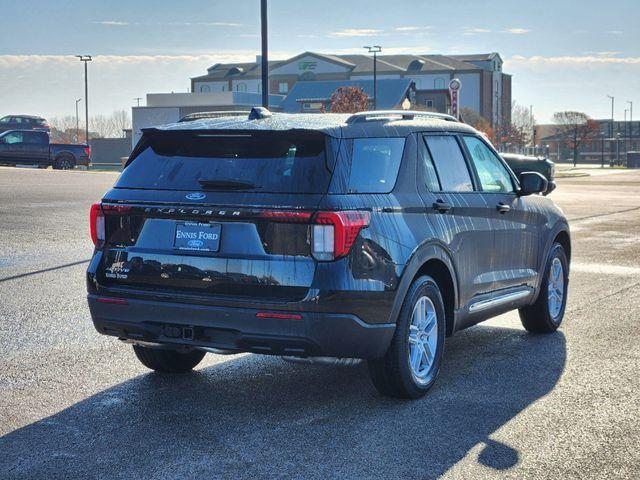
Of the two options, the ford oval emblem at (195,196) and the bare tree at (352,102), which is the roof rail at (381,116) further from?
the bare tree at (352,102)

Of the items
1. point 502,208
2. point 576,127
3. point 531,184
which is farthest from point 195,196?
point 576,127

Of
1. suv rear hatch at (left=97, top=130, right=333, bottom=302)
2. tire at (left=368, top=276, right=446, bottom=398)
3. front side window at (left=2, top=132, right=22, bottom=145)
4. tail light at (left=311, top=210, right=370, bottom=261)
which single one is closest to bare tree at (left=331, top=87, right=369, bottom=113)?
front side window at (left=2, top=132, right=22, bottom=145)

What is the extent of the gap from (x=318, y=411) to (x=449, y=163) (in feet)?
6.71

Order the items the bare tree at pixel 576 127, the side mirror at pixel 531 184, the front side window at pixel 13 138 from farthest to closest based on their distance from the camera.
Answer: the bare tree at pixel 576 127, the front side window at pixel 13 138, the side mirror at pixel 531 184

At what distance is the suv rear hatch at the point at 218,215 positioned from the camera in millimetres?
5625

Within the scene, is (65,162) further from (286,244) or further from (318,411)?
(286,244)

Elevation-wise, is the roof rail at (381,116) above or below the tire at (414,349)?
above

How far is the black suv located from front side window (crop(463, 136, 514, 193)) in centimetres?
82

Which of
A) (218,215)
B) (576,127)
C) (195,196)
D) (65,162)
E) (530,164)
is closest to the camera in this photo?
(218,215)

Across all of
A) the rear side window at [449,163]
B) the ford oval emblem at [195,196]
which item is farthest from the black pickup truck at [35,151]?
the ford oval emblem at [195,196]

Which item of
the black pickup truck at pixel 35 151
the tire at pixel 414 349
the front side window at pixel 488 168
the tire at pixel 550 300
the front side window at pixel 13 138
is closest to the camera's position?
the tire at pixel 414 349

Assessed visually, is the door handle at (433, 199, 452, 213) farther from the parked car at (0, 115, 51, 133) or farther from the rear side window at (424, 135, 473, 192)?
the parked car at (0, 115, 51, 133)

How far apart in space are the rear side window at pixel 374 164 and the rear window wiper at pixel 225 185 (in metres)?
0.58

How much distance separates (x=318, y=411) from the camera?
6039 millimetres
